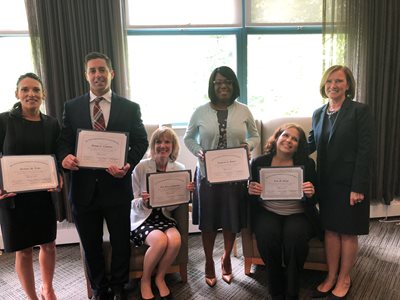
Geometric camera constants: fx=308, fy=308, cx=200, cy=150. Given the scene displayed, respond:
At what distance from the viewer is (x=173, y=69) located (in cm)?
347

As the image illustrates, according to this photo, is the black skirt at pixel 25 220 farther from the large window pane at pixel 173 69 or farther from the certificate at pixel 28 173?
the large window pane at pixel 173 69

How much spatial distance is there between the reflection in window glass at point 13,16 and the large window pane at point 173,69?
1.04m

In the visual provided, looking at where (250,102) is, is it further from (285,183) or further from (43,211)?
(43,211)

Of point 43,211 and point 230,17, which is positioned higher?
point 230,17

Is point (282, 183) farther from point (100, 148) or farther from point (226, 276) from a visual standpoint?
point (100, 148)

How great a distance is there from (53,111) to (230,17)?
2.07 metres

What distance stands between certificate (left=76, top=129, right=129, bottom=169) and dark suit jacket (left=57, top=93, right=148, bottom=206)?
0.08m

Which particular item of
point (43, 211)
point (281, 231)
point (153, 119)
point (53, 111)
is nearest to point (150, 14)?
point (153, 119)

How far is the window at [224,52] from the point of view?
325 centimetres

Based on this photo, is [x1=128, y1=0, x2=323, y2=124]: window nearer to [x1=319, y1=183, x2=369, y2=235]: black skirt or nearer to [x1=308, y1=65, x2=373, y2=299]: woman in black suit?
[x1=308, y1=65, x2=373, y2=299]: woman in black suit

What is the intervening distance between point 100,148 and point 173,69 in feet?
6.27

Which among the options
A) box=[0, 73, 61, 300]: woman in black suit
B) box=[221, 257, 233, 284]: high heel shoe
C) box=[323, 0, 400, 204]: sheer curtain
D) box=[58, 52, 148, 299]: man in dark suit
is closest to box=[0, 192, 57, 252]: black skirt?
box=[0, 73, 61, 300]: woman in black suit

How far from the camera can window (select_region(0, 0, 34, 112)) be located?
2996 millimetres

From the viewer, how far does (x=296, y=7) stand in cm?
336
